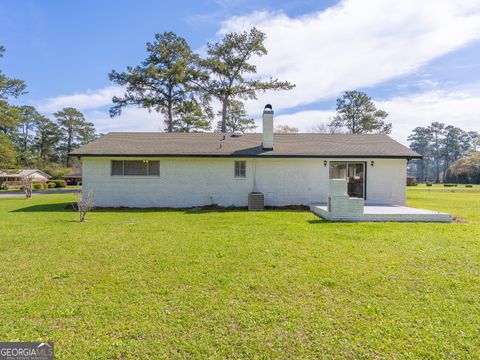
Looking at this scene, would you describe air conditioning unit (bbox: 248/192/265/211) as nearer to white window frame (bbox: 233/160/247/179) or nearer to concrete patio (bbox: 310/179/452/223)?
white window frame (bbox: 233/160/247/179)

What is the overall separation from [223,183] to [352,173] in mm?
6507

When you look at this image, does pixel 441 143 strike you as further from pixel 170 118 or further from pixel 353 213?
pixel 353 213

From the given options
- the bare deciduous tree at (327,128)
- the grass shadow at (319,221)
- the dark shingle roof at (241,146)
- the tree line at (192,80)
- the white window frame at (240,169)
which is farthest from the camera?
the bare deciduous tree at (327,128)

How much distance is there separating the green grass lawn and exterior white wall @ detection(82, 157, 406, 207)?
557 cm

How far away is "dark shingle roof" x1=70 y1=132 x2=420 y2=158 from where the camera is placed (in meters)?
12.1

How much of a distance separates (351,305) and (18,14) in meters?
14.0

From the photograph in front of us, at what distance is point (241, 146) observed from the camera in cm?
1332

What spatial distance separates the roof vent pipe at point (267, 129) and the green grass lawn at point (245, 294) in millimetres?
6897

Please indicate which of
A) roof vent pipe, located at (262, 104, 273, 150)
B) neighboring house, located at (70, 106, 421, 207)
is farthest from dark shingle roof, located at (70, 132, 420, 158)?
roof vent pipe, located at (262, 104, 273, 150)

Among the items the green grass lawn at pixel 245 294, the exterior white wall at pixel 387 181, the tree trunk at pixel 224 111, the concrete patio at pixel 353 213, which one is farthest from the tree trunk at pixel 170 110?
the concrete patio at pixel 353 213

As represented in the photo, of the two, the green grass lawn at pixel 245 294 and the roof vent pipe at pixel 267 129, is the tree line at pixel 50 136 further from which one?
the green grass lawn at pixel 245 294

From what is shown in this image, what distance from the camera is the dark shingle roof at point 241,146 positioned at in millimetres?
12094

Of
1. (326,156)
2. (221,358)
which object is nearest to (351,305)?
(221,358)

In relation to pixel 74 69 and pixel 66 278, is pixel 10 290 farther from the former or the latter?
pixel 74 69
